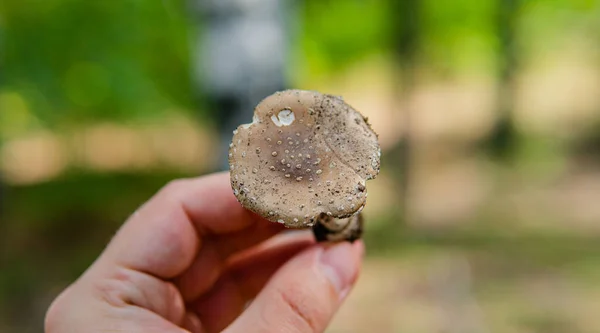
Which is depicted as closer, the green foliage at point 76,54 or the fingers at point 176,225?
the fingers at point 176,225

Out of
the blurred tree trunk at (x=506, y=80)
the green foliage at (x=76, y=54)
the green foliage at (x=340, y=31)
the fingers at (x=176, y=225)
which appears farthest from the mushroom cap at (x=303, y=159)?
the blurred tree trunk at (x=506, y=80)

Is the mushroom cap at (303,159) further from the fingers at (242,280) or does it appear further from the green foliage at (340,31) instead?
the green foliage at (340,31)

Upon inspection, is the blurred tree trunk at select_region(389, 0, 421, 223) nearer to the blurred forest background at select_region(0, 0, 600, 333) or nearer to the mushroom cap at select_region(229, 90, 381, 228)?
the blurred forest background at select_region(0, 0, 600, 333)

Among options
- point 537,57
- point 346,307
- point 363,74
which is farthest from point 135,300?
point 537,57

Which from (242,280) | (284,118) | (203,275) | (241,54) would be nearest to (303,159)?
(284,118)

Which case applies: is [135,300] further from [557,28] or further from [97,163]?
[557,28]
